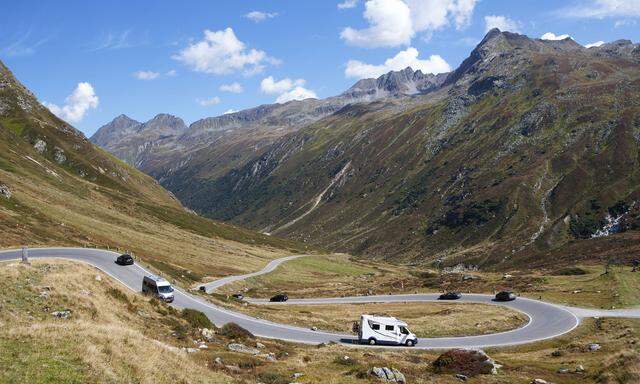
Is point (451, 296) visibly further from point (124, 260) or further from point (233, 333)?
point (233, 333)

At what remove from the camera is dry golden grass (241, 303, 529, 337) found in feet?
197

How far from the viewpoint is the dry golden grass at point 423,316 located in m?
59.9

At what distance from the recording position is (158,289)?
50781 millimetres

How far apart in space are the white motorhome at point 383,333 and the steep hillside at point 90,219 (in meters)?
42.9

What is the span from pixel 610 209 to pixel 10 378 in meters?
221

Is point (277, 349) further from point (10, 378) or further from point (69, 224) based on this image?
point (69, 224)

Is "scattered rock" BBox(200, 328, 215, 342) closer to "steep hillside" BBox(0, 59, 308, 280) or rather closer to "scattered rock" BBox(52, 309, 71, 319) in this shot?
"scattered rock" BBox(52, 309, 71, 319)

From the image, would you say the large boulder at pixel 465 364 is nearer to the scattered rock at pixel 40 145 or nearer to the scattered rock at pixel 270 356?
the scattered rock at pixel 270 356

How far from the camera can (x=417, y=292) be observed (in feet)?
328

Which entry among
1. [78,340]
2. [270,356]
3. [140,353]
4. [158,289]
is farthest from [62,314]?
[158,289]

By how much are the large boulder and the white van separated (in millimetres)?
29254

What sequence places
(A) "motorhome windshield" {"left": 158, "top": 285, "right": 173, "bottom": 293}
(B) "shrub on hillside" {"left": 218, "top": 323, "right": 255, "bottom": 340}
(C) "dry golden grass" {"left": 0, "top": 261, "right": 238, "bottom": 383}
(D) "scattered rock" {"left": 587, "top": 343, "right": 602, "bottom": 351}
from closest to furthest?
(C) "dry golden grass" {"left": 0, "top": 261, "right": 238, "bottom": 383}, (B) "shrub on hillside" {"left": 218, "top": 323, "right": 255, "bottom": 340}, (D) "scattered rock" {"left": 587, "top": 343, "right": 602, "bottom": 351}, (A) "motorhome windshield" {"left": 158, "top": 285, "right": 173, "bottom": 293}

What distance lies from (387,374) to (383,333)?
70.0ft

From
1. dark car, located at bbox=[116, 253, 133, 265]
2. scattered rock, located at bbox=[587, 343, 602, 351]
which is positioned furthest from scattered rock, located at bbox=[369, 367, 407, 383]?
dark car, located at bbox=[116, 253, 133, 265]
